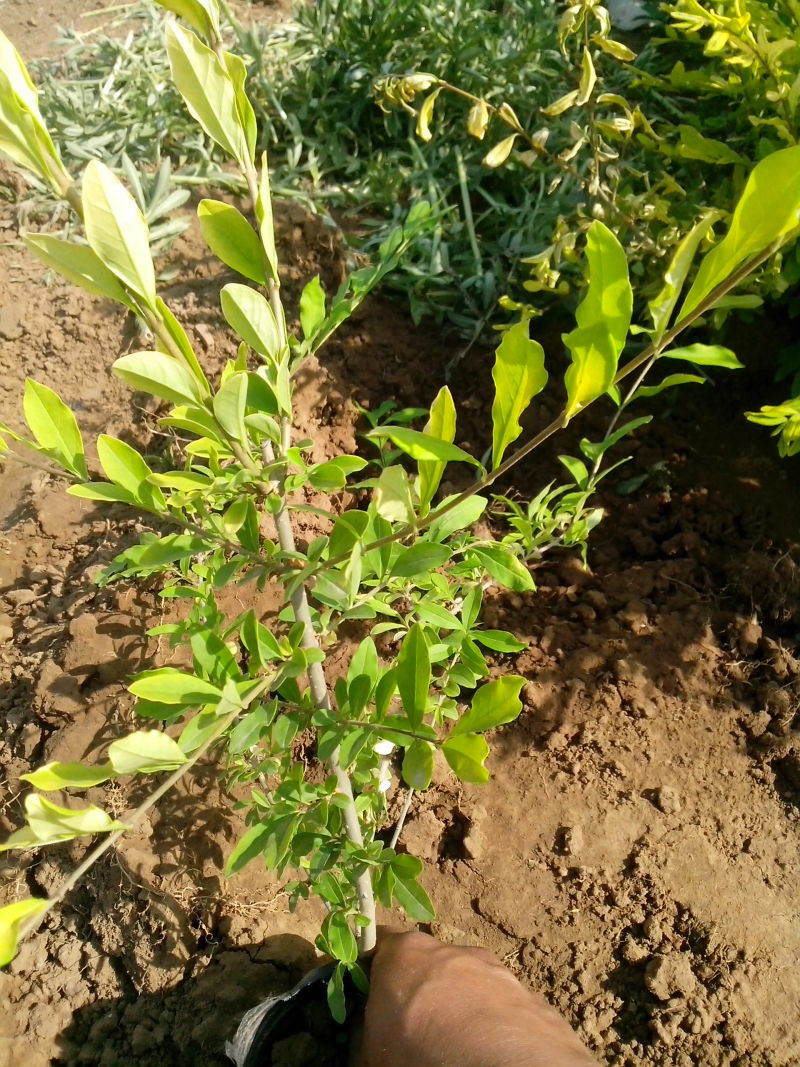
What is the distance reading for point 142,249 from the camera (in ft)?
2.52

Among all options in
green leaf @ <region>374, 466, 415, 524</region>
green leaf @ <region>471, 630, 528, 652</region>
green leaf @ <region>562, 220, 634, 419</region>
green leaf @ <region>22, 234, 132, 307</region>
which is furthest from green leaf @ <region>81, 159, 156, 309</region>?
green leaf @ <region>471, 630, 528, 652</region>

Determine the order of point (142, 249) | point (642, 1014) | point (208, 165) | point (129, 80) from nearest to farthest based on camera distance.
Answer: point (142, 249)
point (642, 1014)
point (208, 165)
point (129, 80)

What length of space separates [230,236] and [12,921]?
720 millimetres

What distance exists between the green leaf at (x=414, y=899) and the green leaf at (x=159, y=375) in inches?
30.8

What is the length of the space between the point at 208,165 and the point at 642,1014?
2.87 m

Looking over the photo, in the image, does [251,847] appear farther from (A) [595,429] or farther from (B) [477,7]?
(B) [477,7]

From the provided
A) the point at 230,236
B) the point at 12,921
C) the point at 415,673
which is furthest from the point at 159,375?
the point at 12,921

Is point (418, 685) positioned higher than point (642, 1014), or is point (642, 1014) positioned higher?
point (418, 685)

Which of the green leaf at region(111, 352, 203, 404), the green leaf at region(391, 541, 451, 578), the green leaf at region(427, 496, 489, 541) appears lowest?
the green leaf at region(427, 496, 489, 541)

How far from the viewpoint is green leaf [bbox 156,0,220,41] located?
0.79 m

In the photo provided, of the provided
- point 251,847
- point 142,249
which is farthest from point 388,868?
point 142,249

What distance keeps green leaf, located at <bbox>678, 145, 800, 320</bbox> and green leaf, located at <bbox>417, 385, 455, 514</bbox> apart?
33cm

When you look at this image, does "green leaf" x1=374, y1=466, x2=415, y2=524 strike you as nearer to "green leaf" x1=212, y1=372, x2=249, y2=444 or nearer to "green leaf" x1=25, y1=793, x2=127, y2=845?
"green leaf" x1=212, y1=372, x2=249, y2=444

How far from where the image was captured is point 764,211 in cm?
65
